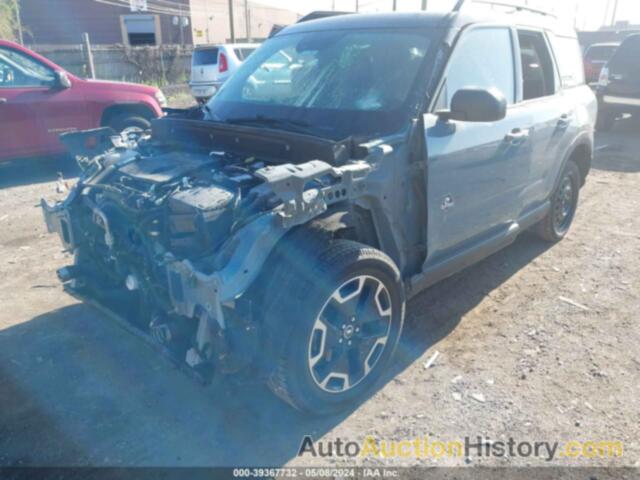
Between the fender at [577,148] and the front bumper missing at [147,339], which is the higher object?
the fender at [577,148]

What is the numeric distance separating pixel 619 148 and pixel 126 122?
926 cm

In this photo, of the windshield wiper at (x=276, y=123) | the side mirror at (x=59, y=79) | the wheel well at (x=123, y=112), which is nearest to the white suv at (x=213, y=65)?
the wheel well at (x=123, y=112)

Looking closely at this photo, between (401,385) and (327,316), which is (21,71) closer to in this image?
(327,316)

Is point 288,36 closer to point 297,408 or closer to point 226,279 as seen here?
point 226,279

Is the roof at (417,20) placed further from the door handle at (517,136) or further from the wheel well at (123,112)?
the wheel well at (123,112)

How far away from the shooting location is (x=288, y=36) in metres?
4.31

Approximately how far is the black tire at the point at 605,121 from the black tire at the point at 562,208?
767 cm

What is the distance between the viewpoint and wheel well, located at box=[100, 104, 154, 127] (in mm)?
8461

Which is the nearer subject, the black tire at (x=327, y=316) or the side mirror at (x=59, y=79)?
the black tire at (x=327, y=316)

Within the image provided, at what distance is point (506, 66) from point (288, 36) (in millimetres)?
1729

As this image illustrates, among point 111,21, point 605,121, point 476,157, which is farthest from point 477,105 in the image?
point 111,21

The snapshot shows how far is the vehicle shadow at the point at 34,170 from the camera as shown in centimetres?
799

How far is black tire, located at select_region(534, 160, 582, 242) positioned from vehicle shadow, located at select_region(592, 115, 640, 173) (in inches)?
152

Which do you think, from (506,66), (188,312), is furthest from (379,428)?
(506,66)
